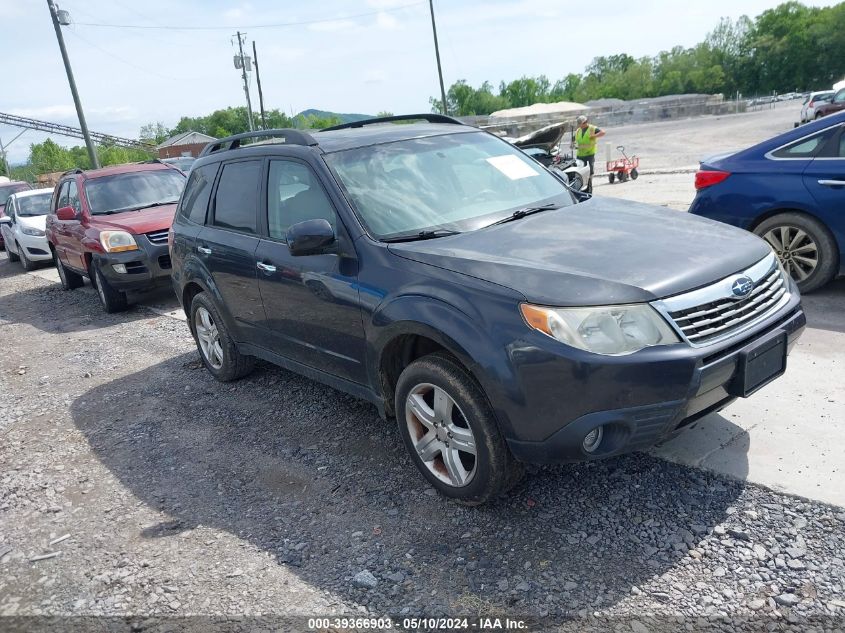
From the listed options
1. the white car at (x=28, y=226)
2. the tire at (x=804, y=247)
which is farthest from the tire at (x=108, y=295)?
the tire at (x=804, y=247)

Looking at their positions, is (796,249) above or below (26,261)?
above

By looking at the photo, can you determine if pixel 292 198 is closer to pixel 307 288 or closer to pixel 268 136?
pixel 307 288

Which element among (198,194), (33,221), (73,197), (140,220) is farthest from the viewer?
(33,221)

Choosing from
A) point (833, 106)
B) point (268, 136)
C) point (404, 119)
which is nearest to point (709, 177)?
point (404, 119)

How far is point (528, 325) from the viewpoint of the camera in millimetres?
2875

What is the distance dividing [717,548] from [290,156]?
3207 millimetres

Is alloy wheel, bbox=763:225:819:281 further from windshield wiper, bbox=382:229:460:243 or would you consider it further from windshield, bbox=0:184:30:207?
windshield, bbox=0:184:30:207

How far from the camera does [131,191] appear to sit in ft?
32.6

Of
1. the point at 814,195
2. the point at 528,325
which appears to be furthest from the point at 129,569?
the point at 814,195

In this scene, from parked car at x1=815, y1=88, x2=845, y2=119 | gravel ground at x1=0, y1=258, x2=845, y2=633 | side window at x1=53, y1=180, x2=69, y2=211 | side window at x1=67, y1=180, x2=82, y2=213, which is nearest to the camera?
gravel ground at x1=0, y1=258, x2=845, y2=633

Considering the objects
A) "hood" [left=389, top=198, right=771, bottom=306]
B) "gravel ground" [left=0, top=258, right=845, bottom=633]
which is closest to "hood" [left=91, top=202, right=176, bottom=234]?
"gravel ground" [left=0, top=258, right=845, bottom=633]

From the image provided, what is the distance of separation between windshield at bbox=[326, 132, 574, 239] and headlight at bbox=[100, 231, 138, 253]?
18.3 feet

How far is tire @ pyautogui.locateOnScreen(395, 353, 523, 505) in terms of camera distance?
10.3 ft

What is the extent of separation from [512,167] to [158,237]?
5900mm
